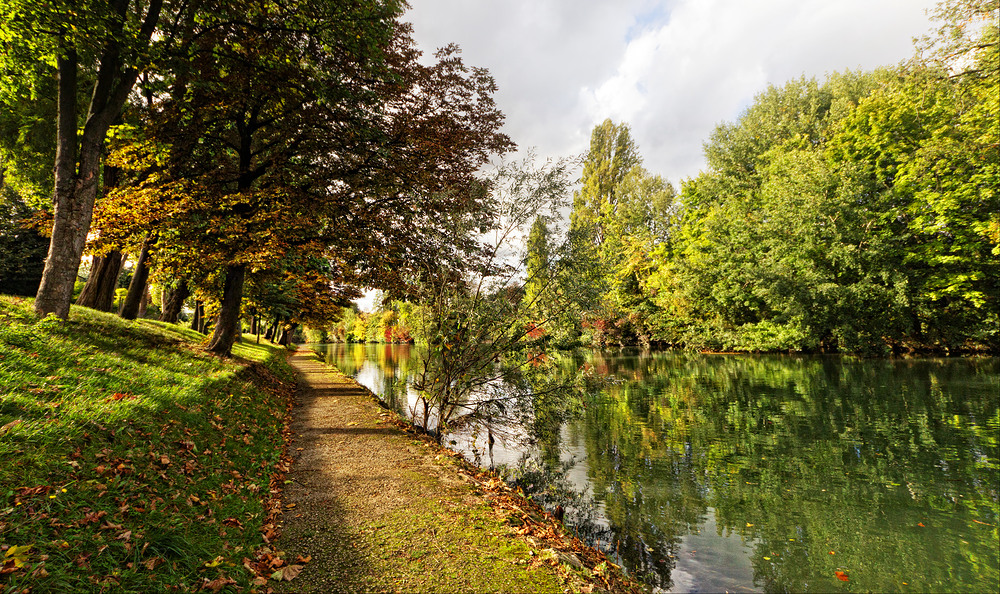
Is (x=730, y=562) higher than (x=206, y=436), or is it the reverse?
(x=206, y=436)

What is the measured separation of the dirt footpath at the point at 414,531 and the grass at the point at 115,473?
1.57ft

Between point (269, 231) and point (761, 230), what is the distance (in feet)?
106

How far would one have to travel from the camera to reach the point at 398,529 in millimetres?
4410

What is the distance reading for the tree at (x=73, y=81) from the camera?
21.2 feet

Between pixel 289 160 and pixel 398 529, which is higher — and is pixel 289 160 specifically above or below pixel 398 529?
above

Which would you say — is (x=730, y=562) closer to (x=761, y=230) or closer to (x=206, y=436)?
(x=206, y=436)

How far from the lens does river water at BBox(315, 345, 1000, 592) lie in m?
5.01

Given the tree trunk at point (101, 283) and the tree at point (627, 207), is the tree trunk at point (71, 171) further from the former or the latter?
the tree at point (627, 207)

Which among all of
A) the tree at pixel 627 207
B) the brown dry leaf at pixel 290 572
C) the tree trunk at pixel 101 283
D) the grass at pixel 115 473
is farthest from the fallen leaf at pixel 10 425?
the tree at pixel 627 207

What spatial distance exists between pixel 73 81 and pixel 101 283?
28.5 feet

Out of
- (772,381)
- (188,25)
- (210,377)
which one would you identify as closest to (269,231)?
(210,377)

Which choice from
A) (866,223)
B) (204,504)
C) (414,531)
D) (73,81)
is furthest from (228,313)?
(866,223)

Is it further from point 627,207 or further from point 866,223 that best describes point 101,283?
point 627,207

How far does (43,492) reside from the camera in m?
3.14
